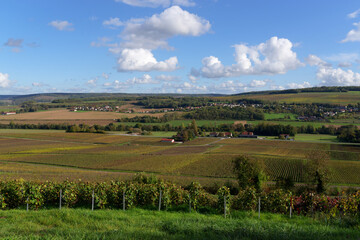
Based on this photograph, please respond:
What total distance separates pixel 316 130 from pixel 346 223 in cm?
10280

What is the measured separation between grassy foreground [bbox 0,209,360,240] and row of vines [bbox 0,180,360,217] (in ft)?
6.81

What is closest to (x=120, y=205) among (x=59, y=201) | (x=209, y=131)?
(x=59, y=201)

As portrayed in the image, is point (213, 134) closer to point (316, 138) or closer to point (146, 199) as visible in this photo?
point (316, 138)

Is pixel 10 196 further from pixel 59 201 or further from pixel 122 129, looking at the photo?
pixel 122 129

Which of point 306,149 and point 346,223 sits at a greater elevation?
point 346,223

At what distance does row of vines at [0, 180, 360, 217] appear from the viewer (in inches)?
575

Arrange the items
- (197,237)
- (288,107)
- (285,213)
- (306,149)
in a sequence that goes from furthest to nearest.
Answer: (288,107) < (306,149) < (285,213) < (197,237)

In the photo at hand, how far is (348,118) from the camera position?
117250 mm

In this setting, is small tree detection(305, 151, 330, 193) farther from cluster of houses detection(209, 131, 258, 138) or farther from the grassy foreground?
cluster of houses detection(209, 131, 258, 138)

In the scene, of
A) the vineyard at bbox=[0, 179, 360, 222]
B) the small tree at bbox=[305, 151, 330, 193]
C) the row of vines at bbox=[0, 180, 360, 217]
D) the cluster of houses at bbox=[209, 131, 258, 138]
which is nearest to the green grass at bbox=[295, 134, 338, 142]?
the cluster of houses at bbox=[209, 131, 258, 138]

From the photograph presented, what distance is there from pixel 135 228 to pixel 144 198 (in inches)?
215

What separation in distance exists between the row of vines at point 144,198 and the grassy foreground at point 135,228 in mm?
2075

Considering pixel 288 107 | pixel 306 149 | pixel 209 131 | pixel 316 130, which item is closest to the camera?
pixel 306 149

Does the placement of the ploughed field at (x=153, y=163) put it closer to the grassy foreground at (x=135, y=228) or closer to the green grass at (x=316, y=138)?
the green grass at (x=316, y=138)
